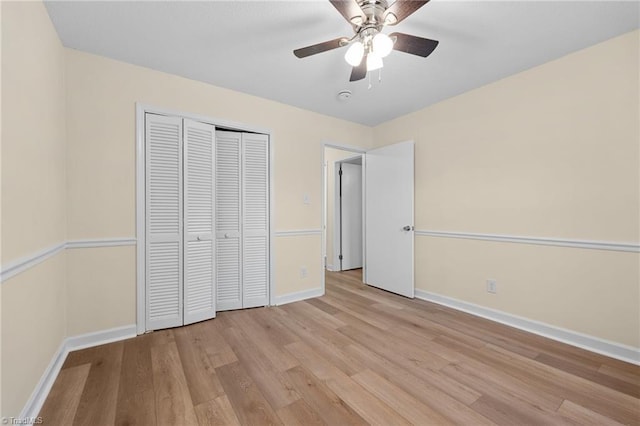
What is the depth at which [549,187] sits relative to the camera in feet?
7.51

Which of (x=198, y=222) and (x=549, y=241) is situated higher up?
(x=198, y=222)

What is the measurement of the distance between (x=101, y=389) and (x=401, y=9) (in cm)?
283

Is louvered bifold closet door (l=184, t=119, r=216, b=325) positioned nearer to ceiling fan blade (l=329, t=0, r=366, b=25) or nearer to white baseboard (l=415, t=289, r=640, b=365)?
ceiling fan blade (l=329, t=0, r=366, b=25)

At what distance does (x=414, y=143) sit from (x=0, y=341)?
3.76 metres

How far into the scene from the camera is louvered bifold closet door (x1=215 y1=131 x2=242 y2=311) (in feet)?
9.40

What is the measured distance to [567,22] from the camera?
1793 millimetres

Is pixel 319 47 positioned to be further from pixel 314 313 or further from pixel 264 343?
pixel 314 313

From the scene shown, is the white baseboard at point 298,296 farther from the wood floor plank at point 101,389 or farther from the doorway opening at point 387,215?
the wood floor plank at point 101,389

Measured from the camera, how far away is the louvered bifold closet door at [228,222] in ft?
9.40

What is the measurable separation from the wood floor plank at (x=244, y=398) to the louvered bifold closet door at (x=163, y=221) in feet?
3.23

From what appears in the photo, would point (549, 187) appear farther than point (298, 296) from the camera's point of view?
No

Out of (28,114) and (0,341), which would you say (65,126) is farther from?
(0,341)

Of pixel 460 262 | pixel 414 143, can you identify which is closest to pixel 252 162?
pixel 414 143

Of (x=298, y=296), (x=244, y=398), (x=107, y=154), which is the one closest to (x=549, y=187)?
(x=298, y=296)
